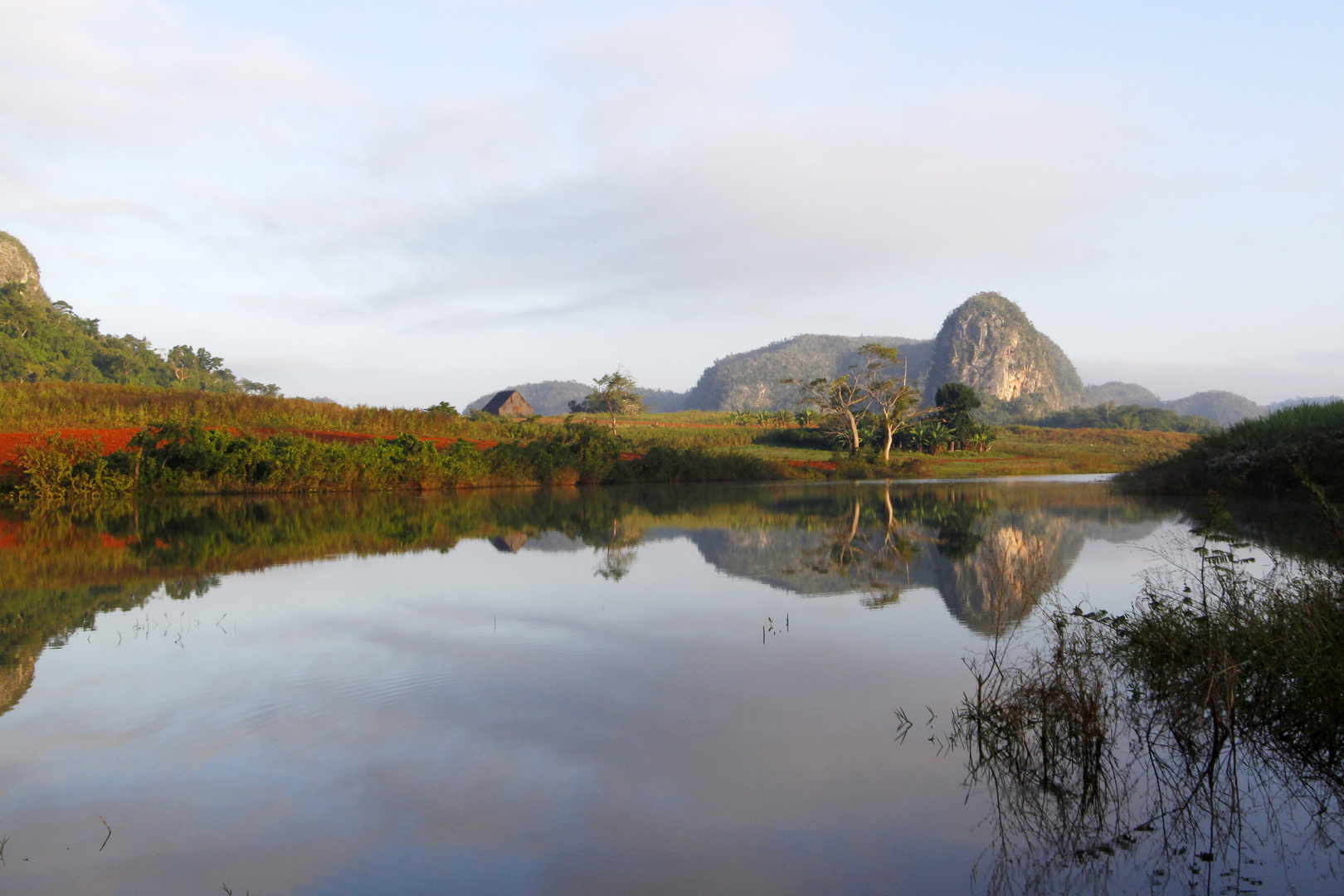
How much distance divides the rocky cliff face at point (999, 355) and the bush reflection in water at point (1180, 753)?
136 metres

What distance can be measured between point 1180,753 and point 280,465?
23.6 m

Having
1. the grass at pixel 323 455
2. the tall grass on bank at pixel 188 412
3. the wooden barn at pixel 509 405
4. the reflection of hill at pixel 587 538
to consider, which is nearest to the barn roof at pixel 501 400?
the wooden barn at pixel 509 405

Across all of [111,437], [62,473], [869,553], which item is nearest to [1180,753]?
[869,553]

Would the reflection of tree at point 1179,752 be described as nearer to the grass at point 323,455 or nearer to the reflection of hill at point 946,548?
the reflection of hill at point 946,548

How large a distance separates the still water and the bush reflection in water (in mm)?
108

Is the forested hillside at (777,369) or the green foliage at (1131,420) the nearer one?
the green foliage at (1131,420)

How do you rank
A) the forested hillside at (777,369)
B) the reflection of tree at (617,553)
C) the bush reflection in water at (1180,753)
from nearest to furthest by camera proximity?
the bush reflection in water at (1180,753) < the reflection of tree at (617,553) < the forested hillside at (777,369)

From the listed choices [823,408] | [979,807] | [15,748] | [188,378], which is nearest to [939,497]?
[979,807]

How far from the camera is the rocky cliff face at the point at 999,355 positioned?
136 m

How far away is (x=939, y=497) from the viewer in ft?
72.6

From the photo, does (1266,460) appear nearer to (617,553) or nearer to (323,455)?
(617,553)

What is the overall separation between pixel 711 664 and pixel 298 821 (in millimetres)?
3072

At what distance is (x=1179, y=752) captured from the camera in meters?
3.98

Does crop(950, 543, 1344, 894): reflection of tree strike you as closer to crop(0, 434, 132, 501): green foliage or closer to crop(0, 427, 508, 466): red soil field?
crop(0, 434, 132, 501): green foliage
